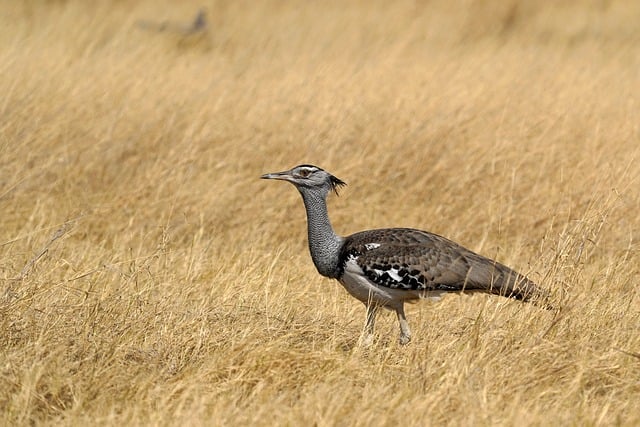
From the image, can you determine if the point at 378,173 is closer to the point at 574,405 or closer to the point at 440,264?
the point at 440,264

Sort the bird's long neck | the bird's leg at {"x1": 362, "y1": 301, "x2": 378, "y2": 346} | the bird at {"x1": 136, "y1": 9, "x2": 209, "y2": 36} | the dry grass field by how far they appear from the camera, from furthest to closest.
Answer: the bird at {"x1": 136, "y1": 9, "x2": 209, "y2": 36}, the bird's long neck, the bird's leg at {"x1": 362, "y1": 301, "x2": 378, "y2": 346}, the dry grass field

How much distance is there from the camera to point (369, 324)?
4.82m

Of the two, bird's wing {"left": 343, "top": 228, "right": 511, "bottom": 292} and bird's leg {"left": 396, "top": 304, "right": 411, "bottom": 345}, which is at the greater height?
bird's wing {"left": 343, "top": 228, "right": 511, "bottom": 292}

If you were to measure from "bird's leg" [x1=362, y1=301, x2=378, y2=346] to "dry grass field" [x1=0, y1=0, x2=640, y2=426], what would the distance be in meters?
0.04

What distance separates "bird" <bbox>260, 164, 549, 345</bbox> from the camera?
190 inches

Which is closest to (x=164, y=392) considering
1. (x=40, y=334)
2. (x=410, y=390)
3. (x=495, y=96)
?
(x=40, y=334)

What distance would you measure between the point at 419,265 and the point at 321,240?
1.63ft

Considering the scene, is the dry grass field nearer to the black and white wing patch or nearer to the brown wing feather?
the brown wing feather

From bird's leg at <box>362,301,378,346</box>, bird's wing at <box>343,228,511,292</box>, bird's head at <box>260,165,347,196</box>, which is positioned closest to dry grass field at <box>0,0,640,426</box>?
bird's leg at <box>362,301,378,346</box>

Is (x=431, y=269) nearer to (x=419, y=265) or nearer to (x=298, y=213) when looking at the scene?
(x=419, y=265)

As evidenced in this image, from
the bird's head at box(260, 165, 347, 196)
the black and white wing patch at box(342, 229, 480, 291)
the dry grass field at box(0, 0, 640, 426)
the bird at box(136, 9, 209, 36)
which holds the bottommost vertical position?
the bird at box(136, 9, 209, 36)

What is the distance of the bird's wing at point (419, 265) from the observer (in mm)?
4835

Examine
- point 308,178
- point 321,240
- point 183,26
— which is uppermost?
point 308,178

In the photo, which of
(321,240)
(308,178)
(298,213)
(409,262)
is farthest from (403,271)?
(298,213)
